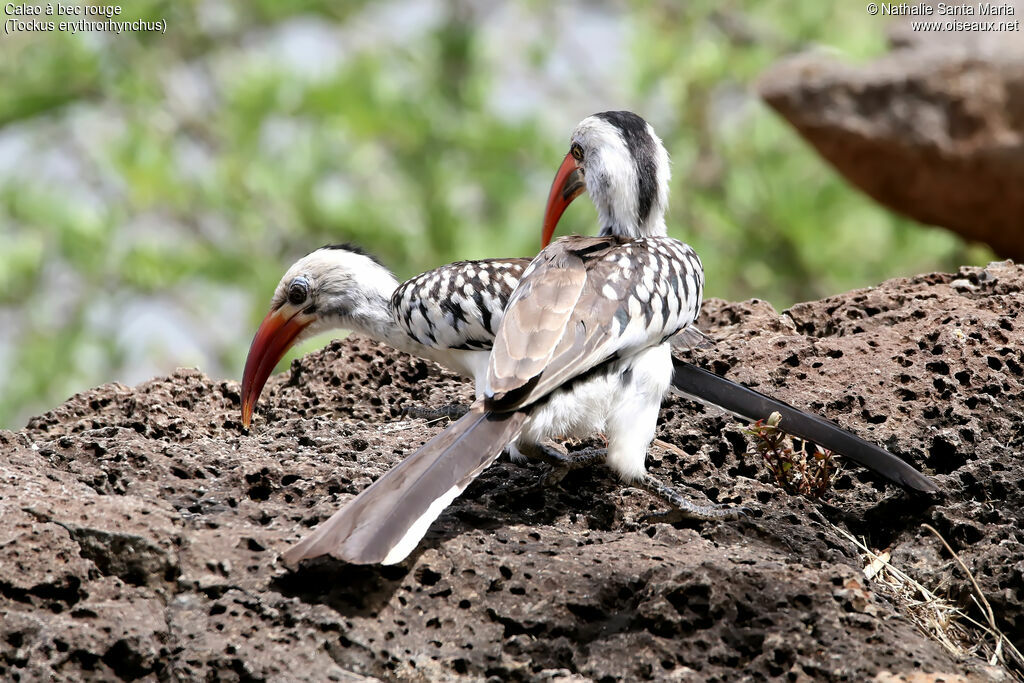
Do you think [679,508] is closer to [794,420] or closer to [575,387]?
[575,387]

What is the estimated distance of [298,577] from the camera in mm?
2783

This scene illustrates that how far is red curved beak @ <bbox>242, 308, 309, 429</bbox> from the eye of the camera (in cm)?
444

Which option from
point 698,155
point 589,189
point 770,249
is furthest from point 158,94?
point 589,189

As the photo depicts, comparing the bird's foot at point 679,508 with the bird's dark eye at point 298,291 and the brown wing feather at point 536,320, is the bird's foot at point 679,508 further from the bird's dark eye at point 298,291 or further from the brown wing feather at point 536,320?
the bird's dark eye at point 298,291

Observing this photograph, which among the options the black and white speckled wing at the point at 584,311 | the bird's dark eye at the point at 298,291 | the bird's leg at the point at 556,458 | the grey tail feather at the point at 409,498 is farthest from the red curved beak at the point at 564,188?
the grey tail feather at the point at 409,498

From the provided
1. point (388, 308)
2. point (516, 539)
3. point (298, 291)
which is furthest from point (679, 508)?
point (298, 291)

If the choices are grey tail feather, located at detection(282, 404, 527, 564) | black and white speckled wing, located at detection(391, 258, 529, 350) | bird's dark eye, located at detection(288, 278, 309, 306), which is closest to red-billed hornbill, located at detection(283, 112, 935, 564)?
grey tail feather, located at detection(282, 404, 527, 564)

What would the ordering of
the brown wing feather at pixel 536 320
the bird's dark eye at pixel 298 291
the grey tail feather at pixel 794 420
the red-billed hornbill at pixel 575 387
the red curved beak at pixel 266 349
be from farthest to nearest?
the bird's dark eye at pixel 298 291
the red curved beak at pixel 266 349
the grey tail feather at pixel 794 420
the brown wing feather at pixel 536 320
the red-billed hornbill at pixel 575 387

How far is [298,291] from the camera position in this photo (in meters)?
5.06

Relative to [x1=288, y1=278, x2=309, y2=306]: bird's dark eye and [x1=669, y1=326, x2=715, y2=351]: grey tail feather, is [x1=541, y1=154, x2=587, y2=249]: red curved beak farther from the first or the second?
[x1=288, y1=278, x2=309, y2=306]: bird's dark eye

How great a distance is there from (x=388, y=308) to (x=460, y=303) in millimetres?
574

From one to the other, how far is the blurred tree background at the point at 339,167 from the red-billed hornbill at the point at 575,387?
6737 millimetres

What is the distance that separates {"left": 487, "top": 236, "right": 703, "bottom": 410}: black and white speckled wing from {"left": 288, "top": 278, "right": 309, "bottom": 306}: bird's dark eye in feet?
4.68

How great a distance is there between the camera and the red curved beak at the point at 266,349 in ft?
14.6
